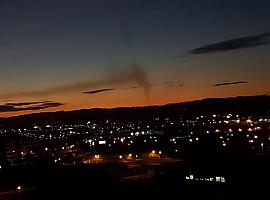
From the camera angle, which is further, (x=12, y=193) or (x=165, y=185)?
(x=12, y=193)

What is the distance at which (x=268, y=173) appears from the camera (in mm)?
17266

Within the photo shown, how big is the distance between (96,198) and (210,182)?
493 cm

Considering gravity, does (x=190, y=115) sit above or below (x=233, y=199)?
above

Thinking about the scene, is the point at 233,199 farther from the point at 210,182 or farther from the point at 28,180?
the point at 28,180

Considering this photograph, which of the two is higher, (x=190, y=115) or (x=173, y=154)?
(x=190, y=115)

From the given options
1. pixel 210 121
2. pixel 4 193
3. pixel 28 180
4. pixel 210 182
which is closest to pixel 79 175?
pixel 28 180

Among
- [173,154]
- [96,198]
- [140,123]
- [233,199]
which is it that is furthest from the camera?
[140,123]

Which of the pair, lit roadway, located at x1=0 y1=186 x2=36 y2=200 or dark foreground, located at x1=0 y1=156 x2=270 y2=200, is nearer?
dark foreground, located at x1=0 y1=156 x2=270 y2=200

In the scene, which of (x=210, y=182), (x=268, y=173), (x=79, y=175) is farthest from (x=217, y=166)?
(x=79, y=175)

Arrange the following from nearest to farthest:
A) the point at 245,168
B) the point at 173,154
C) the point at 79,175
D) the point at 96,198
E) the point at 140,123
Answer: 1. the point at 96,198
2. the point at 245,168
3. the point at 79,175
4. the point at 173,154
5. the point at 140,123

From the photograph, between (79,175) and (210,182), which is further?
(79,175)

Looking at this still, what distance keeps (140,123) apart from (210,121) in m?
18.0

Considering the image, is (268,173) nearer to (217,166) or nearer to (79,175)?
(217,166)

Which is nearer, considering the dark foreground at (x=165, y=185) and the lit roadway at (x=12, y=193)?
the dark foreground at (x=165, y=185)
